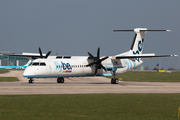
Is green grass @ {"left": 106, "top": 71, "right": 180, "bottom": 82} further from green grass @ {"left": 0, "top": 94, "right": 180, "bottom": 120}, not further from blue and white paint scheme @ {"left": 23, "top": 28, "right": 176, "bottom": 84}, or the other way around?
green grass @ {"left": 0, "top": 94, "right": 180, "bottom": 120}

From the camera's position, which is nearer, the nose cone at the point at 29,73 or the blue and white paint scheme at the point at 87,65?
the nose cone at the point at 29,73

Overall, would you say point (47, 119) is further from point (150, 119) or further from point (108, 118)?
point (150, 119)

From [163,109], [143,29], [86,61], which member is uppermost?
[143,29]

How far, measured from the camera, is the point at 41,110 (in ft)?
49.5

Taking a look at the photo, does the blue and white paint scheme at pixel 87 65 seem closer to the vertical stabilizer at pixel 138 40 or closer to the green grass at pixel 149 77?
the vertical stabilizer at pixel 138 40

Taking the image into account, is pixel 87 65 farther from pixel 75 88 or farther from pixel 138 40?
pixel 75 88

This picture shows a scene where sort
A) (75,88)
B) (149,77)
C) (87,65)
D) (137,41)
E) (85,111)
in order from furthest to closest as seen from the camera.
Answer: (149,77) < (137,41) < (87,65) < (75,88) < (85,111)

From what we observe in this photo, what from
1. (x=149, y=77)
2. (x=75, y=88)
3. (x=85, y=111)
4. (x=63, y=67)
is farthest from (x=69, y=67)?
(x=149, y=77)

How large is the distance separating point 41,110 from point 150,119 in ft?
19.6

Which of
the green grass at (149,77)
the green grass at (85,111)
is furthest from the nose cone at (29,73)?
the green grass at (149,77)

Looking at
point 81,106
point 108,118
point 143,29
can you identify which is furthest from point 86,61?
point 108,118

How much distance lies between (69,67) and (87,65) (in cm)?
344

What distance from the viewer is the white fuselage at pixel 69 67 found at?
3494cm

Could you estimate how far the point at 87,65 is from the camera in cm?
4041
